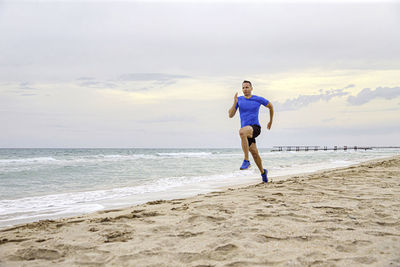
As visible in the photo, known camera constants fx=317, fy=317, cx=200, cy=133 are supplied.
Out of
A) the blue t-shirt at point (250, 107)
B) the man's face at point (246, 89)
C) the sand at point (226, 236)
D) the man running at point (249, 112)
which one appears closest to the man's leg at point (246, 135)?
the man running at point (249, 112)

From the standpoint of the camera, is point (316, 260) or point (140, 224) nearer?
point (316, 260)

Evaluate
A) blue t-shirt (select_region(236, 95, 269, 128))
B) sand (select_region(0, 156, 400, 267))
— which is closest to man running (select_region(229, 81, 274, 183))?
blue t-shirt (select_region(236, 95, 269, 128))

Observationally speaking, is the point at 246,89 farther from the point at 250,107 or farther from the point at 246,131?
the point at 246,131

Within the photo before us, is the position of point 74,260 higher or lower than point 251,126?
lower

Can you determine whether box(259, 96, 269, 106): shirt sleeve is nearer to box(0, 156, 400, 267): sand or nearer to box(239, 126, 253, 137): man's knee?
box(239, 126, 253, 137): man's knee

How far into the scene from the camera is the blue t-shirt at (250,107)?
661 cm

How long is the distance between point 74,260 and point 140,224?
1129mm

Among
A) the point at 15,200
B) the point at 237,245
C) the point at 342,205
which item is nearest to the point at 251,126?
the point at 342,205

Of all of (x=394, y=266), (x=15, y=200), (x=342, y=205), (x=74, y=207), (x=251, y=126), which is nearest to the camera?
(x=394, y=266)

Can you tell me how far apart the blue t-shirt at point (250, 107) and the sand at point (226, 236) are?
227 centimetres

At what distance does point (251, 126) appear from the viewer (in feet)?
21.6

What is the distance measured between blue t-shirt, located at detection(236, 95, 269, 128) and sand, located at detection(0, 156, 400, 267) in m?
2.27

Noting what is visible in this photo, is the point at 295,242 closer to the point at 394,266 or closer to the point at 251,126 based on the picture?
the point at 394,266

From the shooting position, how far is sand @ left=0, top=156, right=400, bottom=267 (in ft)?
8.52
